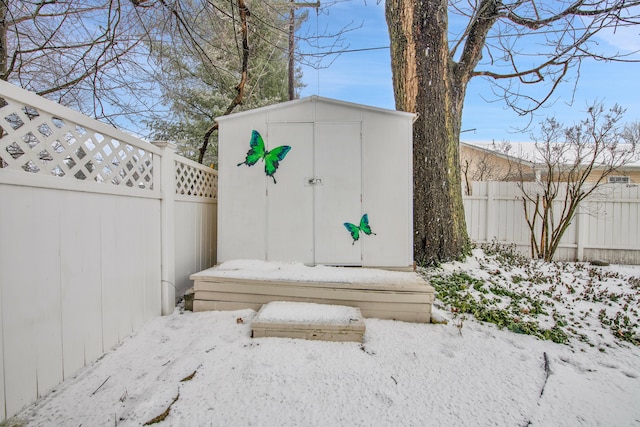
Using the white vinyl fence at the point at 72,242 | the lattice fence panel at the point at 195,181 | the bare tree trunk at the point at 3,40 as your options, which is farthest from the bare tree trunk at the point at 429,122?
the bare tree trunk at the point at 3,40

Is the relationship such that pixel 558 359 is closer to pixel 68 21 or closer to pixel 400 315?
pixel 400 315

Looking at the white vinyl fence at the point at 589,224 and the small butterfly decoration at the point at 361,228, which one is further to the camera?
the white vinyl fence at the point at 589,224

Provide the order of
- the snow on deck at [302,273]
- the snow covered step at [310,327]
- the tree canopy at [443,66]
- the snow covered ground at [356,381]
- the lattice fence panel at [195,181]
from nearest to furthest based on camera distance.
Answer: the snow covered ground at [356,381]
the snow covered step at [310,327]
the snow on deck at [302,273]
the lattice fence panel at [195,181]
the tree canopy at [443,66]

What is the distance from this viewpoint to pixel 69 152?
5.98 feet

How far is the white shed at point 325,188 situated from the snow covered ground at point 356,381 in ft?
3.53

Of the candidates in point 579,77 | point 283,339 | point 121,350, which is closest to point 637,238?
point 579,77

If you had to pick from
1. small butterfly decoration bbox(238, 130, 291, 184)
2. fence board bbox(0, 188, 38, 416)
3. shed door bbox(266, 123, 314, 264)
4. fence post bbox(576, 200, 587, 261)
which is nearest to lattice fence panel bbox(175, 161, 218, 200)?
small butterfly decoration bbox(238, 130, 291, 184)

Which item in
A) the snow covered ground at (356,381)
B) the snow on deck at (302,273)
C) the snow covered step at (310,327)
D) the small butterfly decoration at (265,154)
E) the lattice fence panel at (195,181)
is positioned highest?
the small butterfly decoration at (265,154)

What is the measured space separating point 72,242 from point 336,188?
2.35 meters

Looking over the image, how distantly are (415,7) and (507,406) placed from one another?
487 cm

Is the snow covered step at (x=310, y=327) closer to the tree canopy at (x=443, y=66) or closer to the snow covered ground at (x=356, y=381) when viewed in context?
the snow covered ground at (x=356, y=381)

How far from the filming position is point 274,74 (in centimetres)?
926

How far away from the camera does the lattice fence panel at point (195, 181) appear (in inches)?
127

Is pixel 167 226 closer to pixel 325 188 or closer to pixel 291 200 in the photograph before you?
pixel 291 200
